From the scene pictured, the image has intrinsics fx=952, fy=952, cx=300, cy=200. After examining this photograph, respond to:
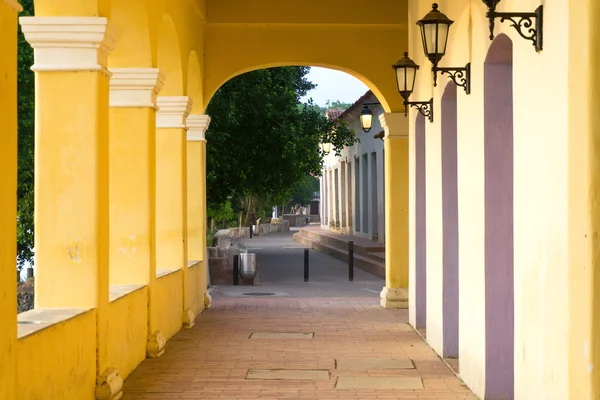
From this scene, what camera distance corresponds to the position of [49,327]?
6.23 meters

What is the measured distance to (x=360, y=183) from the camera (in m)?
35.2

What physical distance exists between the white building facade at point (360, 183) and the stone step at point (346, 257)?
56.5 inches

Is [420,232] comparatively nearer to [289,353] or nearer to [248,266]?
[289,353]

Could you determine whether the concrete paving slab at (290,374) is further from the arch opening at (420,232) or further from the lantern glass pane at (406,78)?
the lantern glass pane at (406,78)

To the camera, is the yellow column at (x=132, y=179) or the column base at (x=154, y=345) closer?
the yellow column at (x=132, y=179)

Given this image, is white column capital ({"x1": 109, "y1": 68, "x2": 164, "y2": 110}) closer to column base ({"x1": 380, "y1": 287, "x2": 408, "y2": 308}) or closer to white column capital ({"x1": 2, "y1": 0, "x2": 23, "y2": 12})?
white column capital ({"x1": 2, "y1": 0, "x2": 23, "y2": 12})

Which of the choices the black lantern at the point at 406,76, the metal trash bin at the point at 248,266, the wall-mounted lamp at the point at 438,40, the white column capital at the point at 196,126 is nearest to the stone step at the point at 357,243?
the metal trash bin at the point at 248,266

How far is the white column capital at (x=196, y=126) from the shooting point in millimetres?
14605

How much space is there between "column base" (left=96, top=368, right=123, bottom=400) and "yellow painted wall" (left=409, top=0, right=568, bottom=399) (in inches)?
115

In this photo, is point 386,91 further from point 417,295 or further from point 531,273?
point 531,273

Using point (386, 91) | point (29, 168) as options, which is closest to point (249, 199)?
point (29, 168)

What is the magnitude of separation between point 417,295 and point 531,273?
637 centimetres

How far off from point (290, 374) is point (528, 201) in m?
3.68

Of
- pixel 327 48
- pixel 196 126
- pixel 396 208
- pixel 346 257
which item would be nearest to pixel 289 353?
pixel 196 126
